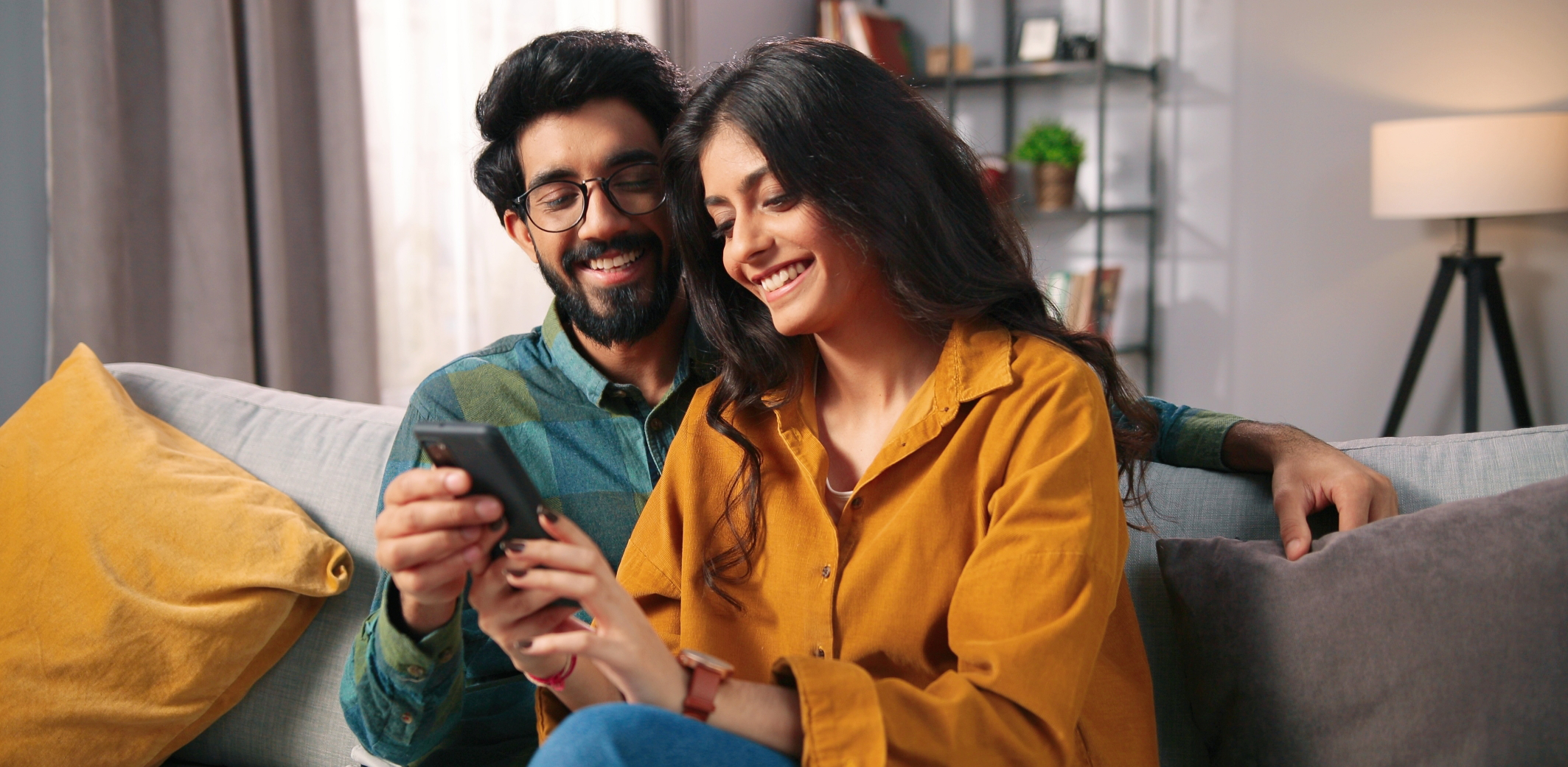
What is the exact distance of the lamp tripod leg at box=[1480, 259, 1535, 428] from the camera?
352cm

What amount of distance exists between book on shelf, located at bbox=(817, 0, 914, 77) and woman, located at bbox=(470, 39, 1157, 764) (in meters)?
3.24

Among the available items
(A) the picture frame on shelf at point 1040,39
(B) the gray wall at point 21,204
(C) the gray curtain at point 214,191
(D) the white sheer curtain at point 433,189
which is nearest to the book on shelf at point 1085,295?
(A) the picture frame on shelf at point 1040,39

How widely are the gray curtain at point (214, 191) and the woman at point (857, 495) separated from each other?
4.98 feet

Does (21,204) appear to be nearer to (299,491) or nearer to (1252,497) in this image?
(299,491)

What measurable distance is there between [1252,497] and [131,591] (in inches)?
53.4

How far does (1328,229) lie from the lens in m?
4.05

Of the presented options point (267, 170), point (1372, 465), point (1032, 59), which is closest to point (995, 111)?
point (1032, 59)

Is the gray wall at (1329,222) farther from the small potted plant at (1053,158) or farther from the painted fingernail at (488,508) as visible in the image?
the painted fingernail at (488,508)

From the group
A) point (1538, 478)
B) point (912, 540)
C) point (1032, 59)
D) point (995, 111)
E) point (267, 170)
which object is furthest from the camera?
point (995, 111)

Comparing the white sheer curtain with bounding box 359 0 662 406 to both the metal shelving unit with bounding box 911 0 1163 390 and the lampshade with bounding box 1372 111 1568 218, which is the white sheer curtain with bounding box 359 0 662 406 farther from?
the lampshade with bounding box 1372 111 1568 218

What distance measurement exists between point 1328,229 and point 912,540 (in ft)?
11.5

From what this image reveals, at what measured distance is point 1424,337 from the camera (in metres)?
3.59

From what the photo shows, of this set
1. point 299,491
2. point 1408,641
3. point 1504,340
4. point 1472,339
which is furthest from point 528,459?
point 1504,340

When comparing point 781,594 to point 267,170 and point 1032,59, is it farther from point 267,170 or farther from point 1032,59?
point 1032,59
